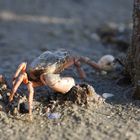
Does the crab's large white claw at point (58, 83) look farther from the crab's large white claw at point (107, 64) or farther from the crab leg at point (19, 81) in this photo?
the crab's large white claw at point (107, 64)

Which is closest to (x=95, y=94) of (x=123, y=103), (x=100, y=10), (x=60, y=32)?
(x=123, y=103)

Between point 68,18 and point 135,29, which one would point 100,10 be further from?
point 135,29

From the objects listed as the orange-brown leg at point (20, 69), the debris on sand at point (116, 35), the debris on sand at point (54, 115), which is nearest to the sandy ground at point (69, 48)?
the debris on sand at point (54, 115)

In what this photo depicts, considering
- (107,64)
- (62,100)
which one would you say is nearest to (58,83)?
(62,100)

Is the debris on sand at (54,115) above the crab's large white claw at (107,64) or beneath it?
beneath

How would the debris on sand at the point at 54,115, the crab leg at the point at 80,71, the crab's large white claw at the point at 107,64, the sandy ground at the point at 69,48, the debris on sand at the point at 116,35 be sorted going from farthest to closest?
the debris on sand at the point at 116,35 < the crab's large white claw at the point at 107,64 < the crab leg at the point at 80,71 < the debris on sand at the point at 54,115 < the sandy ground at the point at 69,48

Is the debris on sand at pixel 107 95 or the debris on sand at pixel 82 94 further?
the debris on sand at pixel 107 95

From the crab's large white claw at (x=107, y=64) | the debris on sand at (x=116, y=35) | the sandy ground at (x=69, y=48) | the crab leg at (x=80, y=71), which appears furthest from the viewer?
the debris on sand at (x=116, y=35)
